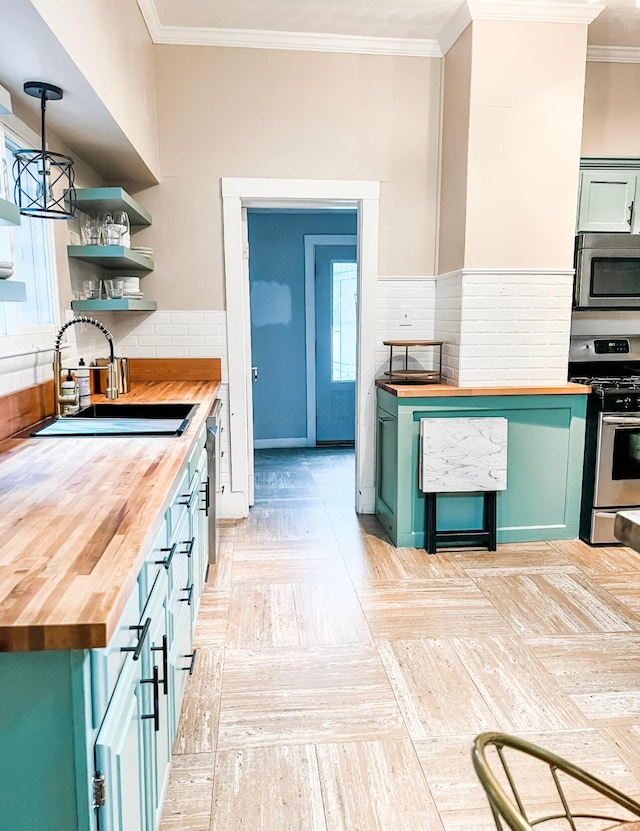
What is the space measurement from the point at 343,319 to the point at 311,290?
0.42 metres

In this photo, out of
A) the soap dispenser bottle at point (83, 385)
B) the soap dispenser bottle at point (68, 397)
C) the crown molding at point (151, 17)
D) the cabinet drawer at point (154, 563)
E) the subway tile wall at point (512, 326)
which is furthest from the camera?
the subway tile wall at point (512, 326)

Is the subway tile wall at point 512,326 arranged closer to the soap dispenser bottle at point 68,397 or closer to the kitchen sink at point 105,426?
the kitchen sink at point 105,426

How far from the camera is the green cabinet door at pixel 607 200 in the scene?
11.9 feet

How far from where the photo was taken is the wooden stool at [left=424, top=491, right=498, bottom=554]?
340 cm

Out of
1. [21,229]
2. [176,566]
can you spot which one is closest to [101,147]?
[21,229]

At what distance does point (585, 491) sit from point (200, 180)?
2889 mm

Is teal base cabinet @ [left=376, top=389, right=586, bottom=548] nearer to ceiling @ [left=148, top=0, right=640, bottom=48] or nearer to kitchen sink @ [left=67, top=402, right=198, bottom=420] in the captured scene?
kitchen sink @ [left=67, top=402, right=198, bottom=420]

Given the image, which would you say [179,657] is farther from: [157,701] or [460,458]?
[460,458]

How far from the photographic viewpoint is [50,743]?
3.03 ft

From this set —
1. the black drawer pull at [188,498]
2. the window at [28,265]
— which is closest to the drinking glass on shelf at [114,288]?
the window at [28,265]

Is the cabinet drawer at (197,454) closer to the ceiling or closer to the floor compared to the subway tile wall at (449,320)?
closer to the floor

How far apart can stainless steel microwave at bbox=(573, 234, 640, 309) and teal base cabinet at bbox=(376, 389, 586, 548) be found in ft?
2.09

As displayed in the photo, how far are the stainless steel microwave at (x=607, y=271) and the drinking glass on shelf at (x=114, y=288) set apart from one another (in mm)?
2555

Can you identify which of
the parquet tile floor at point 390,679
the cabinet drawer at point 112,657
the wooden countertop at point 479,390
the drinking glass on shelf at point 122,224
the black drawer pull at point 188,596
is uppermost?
the drinking glass on shelf at point 122,224
